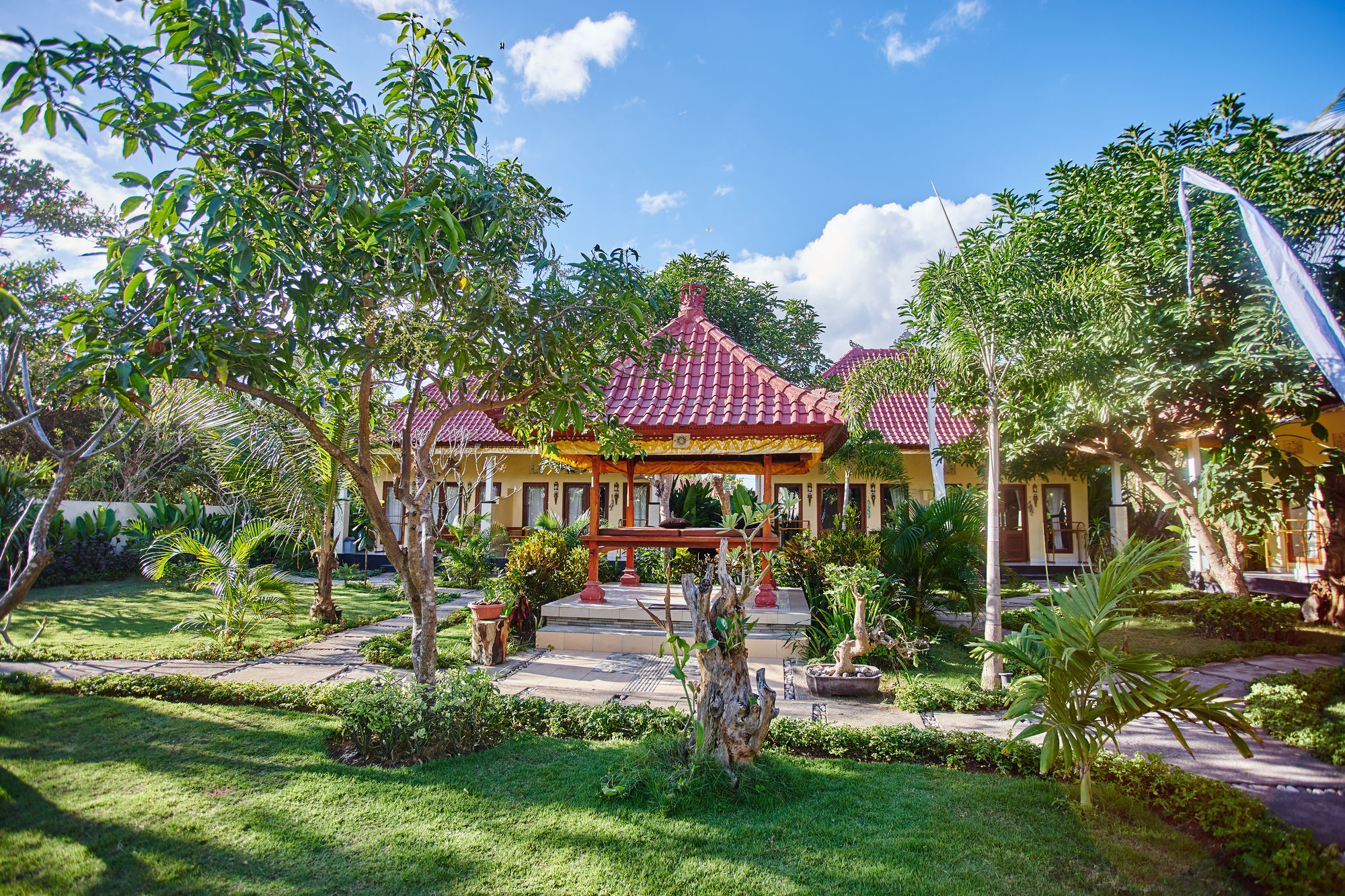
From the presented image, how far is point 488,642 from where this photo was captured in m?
6.86

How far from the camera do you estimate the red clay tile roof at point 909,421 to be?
15.4 m

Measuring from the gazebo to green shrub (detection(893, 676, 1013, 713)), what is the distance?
8.71 feet

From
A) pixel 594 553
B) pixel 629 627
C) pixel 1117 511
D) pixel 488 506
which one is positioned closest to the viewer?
pixel 629 627

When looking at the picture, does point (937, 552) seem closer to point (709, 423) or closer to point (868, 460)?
point (709, 423)

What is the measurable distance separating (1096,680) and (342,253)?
4702 mm

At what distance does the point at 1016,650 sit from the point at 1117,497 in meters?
11.6

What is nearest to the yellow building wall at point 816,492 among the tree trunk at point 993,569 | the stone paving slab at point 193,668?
the stone paving slab at point 193,668

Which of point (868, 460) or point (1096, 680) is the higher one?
point (868, 460)

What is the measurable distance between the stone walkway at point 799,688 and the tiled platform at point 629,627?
5.9 inches

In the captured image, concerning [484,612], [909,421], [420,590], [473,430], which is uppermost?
[909,421]

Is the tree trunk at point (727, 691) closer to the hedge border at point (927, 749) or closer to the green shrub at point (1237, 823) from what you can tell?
the hedge border at point (927, 749)

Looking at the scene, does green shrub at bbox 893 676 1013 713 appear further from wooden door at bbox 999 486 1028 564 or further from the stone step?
wooden door at bbox 999 486 1028 564

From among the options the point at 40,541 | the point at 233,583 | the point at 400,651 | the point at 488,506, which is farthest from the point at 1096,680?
the point at 488,506

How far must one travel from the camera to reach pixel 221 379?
3.05 m
